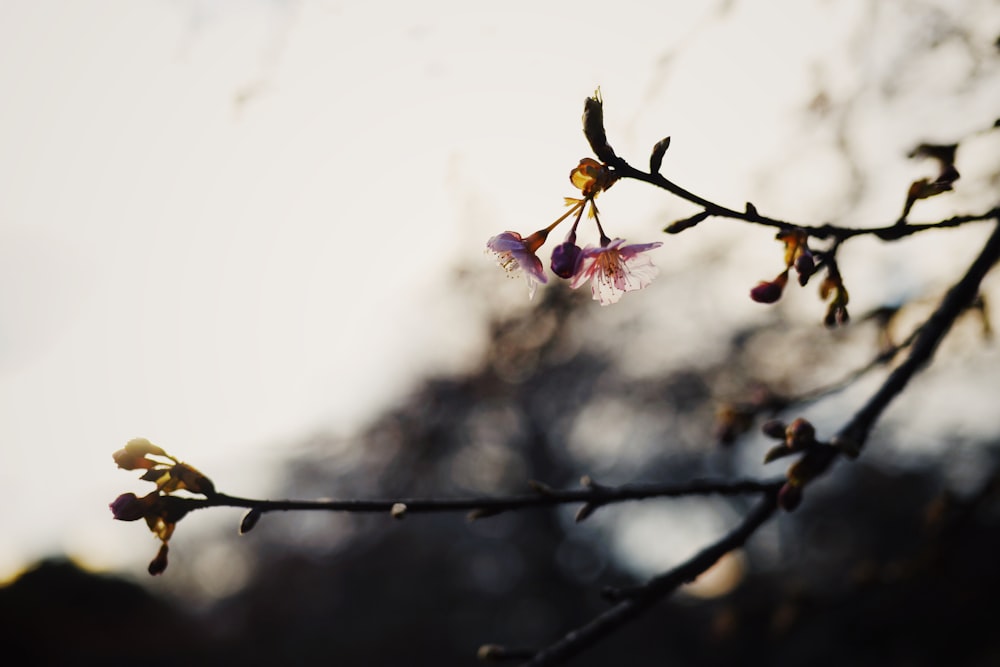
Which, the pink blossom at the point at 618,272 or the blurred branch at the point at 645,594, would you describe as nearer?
the blurred branch at the point at 645,594

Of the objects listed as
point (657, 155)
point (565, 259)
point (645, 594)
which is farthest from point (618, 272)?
point (645, 594)

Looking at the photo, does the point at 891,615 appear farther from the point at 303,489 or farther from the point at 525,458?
the point at 303,489

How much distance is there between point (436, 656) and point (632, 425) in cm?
763

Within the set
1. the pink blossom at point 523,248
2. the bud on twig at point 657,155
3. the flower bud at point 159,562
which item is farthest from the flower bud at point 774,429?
the flower bud at point 159,562

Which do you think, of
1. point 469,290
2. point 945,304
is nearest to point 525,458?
point 469,290

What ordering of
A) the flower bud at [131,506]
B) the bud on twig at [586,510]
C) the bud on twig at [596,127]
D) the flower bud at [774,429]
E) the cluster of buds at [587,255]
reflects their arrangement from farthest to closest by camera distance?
1. the flower bud at [774,429]
2. the bud on twig at [586,510]
3. the flower bud at [131,506]
4. the cluster of buds at [587,255]
5. the bud on twig at [596,127]

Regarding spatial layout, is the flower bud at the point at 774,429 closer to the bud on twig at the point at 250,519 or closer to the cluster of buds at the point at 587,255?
the cluster of buds at the point at 587,255

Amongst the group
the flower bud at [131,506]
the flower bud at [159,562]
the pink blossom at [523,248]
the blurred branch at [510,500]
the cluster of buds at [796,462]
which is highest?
the pink blossom at [523,248]

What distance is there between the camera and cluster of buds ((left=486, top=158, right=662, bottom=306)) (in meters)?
1.05

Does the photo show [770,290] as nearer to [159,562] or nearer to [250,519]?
[250,519]

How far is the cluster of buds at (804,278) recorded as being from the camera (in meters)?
1.11

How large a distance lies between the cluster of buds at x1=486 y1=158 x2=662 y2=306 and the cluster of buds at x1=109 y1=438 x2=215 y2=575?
729mm

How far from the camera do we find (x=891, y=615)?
3.75 meters

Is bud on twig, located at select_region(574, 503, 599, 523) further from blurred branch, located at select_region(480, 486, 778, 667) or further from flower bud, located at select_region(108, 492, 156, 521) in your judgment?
flower bud, located at select_region(108, 492, 156, 521)
